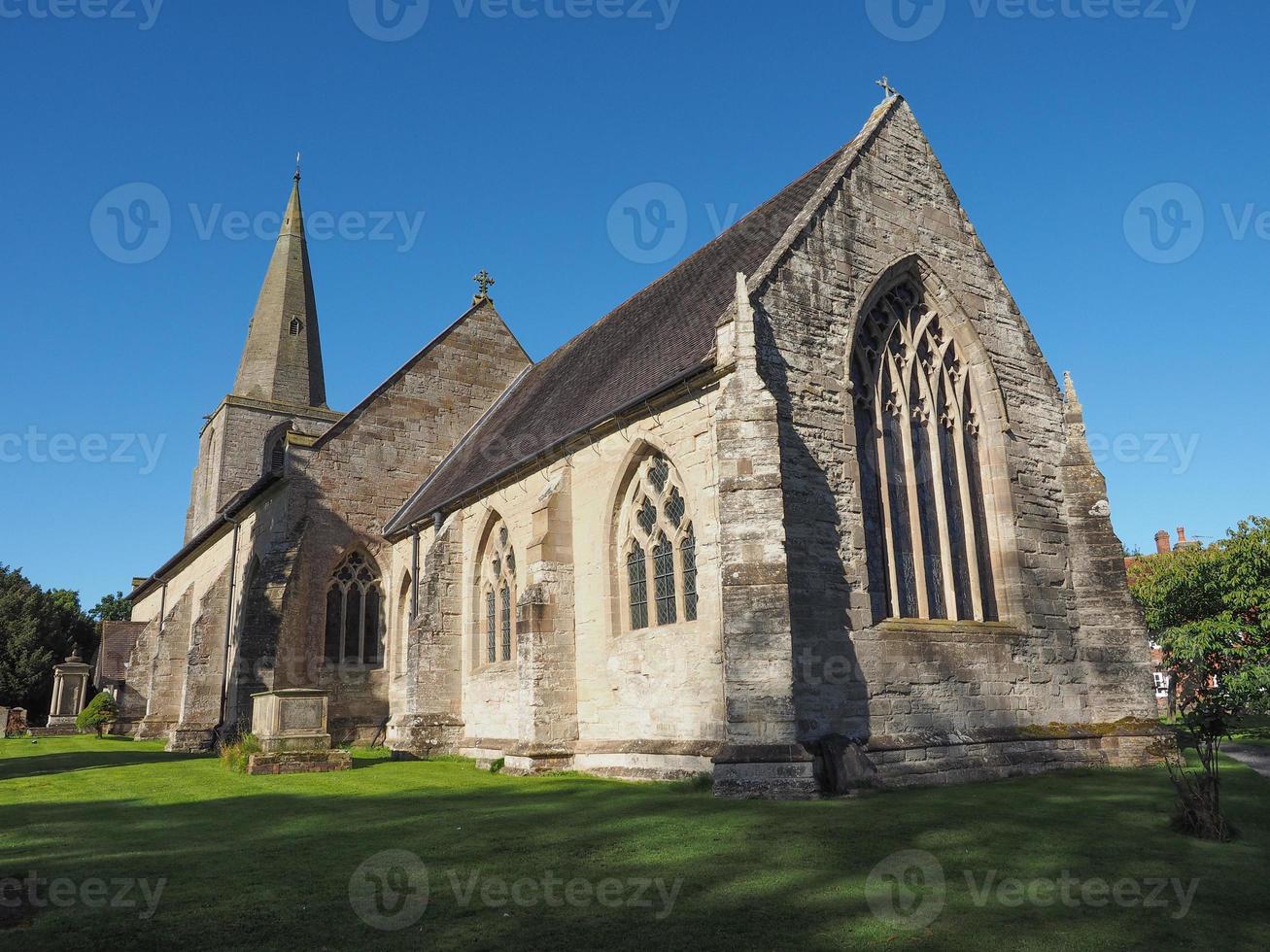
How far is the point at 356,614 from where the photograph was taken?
23.5 meters

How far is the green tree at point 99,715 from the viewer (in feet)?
103

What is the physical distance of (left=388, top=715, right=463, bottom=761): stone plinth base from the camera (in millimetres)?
19047

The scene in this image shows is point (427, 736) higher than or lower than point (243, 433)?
lower

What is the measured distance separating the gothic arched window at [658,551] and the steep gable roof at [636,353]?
139 centimetres

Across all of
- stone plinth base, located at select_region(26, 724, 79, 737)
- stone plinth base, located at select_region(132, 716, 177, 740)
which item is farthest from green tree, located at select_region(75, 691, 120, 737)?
stone plinth base, located at select_region(132, 716, 177, 740)

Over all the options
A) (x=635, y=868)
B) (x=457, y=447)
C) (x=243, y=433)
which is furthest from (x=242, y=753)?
(x=243, y=433)

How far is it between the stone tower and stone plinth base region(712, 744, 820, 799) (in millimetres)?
31061

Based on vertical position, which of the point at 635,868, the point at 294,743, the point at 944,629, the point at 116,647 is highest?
the point at 116,647

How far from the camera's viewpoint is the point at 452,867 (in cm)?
731

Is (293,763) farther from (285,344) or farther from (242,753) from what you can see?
(285,344)

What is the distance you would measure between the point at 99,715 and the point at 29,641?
22.2 metres

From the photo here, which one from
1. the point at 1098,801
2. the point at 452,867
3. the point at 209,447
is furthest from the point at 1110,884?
the point at 209,447

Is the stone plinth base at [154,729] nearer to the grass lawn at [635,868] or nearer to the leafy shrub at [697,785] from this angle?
the grass lawn at [635,868]

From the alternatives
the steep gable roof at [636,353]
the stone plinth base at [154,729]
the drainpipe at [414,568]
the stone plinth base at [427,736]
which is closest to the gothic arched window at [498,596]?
the steep gable roof at [636,353]
